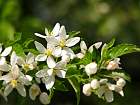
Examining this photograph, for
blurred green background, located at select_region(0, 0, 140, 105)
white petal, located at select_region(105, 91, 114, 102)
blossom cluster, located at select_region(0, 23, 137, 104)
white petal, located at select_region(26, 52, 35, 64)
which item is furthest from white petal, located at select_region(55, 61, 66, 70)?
blurred green background, located at select_region(0, 0, 140, 105)

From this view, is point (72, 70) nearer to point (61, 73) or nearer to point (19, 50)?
point (61, 73)

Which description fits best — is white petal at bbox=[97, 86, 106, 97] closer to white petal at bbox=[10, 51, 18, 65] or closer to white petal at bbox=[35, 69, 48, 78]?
white petal at bbox=[35, 69, 48, 78]

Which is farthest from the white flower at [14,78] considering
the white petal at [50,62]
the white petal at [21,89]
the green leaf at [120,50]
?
the green leaf at [120,50]

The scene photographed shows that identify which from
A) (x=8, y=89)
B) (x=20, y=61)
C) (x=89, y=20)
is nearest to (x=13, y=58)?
(x=20, y=61)

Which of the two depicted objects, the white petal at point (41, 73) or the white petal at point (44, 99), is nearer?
the white petal at point (41, 73)

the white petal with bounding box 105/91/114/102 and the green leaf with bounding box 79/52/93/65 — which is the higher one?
the green leaf with bounding box 79/52/93/65

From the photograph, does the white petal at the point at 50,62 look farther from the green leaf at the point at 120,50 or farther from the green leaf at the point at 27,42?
the green leaf at the point at 120,50

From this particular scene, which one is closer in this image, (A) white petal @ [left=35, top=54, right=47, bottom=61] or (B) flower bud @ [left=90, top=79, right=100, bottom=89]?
(B) flower bud @ [left=90, top=79, right=100, bottom=89]
